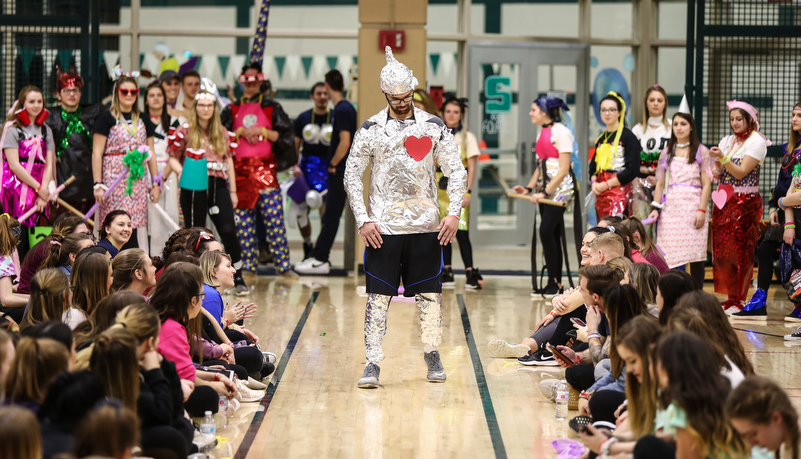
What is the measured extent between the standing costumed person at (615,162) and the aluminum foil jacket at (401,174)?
8.65 ft

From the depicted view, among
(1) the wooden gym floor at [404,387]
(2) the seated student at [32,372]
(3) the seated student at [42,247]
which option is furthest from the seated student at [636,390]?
(3) the seated student at [42,247]

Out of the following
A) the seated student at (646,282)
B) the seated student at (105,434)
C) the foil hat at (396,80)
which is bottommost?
the seated student at (105,434)

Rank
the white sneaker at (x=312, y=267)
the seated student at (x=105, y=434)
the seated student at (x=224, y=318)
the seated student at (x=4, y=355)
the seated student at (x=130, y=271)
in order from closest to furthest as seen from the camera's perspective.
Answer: the seated student at (x=105, y=434), the seated student at (x=4, y=355), the seated student at (x=130, y=271), the seated student at (x=224, y=318), the white sneaker at (x=312, y=267)

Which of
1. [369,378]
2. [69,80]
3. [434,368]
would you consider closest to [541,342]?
[434,368]

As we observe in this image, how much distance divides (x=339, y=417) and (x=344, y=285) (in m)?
3.97

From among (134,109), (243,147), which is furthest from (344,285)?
(134,109)

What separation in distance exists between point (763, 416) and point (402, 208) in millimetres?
2377

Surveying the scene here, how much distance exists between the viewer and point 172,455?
3100 millimetres

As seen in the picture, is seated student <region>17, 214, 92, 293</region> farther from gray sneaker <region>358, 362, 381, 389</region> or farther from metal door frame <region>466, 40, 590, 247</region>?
metal door frame <region>466, 40, 590, 247</region>

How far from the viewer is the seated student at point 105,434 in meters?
2.45

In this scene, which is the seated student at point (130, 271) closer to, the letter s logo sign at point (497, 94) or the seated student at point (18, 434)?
the seated student at point (18, 434)

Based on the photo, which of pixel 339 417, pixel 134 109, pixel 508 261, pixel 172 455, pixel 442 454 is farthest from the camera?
pixel 508 261

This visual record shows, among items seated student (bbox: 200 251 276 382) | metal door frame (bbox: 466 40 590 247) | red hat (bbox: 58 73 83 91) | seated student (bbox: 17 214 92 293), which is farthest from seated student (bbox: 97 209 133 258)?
metal door frame (bbox: 466 40 590 247)

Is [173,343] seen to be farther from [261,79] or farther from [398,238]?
[261,79]
